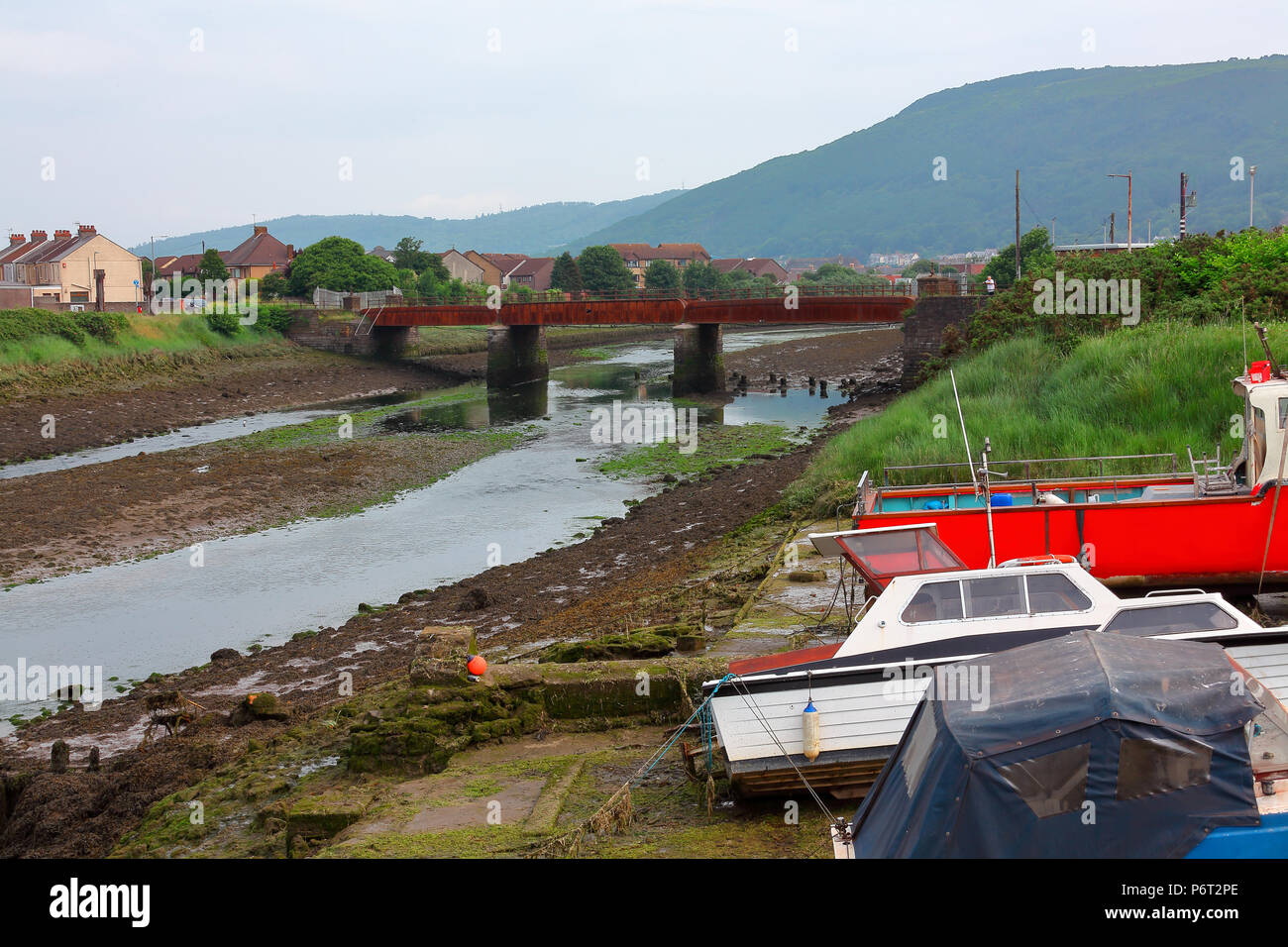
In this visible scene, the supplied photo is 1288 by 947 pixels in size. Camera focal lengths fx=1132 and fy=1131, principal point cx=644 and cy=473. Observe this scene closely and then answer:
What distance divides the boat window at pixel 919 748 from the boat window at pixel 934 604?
11.1 feet

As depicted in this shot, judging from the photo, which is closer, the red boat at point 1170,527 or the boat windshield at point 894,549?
the boat windshield at point 894,549

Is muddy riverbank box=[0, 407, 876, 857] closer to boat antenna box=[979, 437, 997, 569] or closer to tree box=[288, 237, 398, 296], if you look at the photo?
boat antenna box=[979, 437, 997, 569]

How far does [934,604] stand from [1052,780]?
454cm

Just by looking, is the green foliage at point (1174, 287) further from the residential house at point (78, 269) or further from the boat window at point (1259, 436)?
the residential house at point (78, 269)

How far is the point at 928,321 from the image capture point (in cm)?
5472

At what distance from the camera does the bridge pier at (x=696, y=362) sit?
6800cm

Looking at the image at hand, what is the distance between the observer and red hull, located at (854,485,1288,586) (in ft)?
59.0

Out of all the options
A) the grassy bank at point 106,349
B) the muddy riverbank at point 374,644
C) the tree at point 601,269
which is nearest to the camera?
the muddy riverbank at point 374,644

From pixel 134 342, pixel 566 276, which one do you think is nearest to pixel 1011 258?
pixel 134 342

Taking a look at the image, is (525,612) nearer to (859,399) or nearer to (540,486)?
(540,486)

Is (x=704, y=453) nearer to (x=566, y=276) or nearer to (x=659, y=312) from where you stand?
(x=659, y=312)

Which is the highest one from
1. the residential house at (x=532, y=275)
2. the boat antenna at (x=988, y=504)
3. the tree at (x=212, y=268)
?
the residential house at (x=532, y=275)

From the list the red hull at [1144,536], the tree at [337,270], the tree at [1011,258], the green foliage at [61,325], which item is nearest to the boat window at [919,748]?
the red hull at [1144,536]

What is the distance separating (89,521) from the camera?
32562 millimetres
